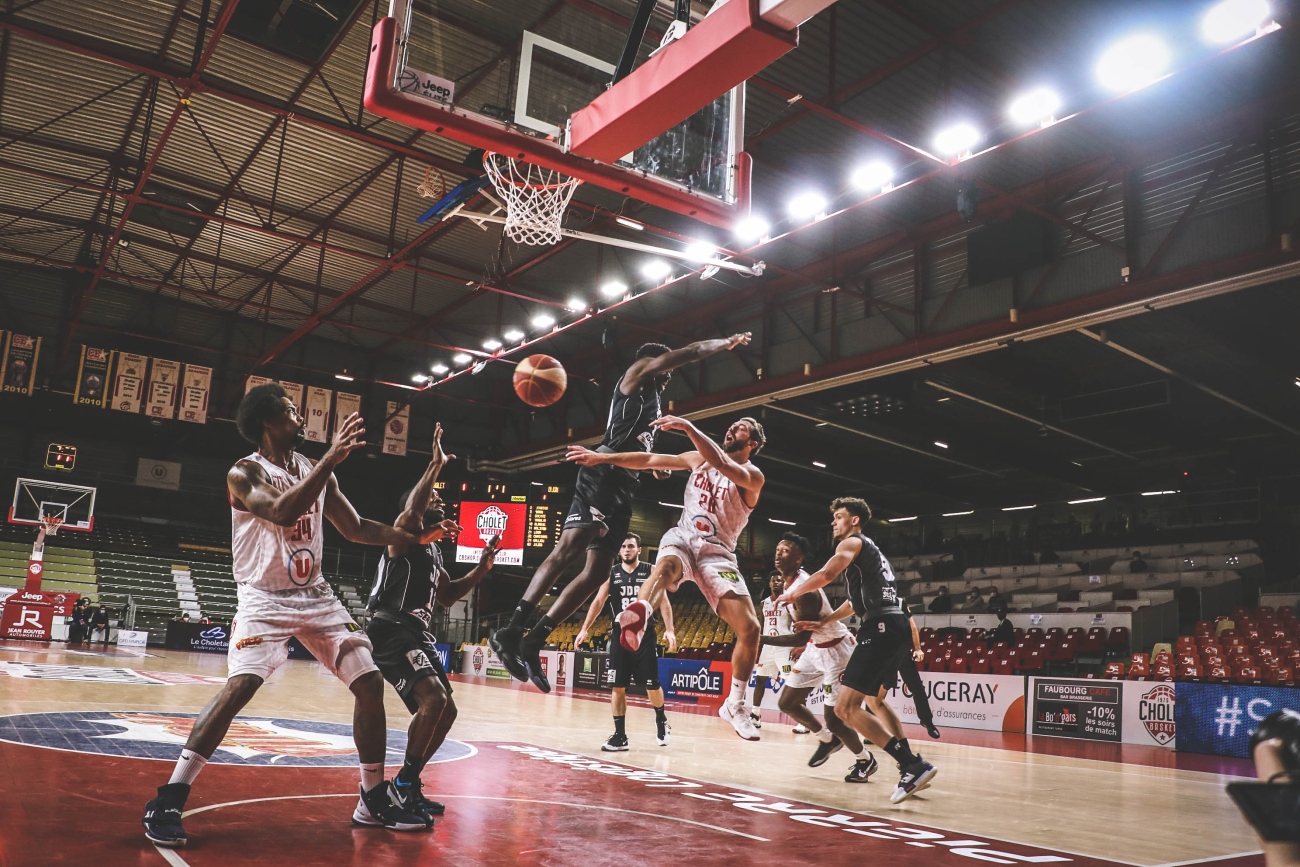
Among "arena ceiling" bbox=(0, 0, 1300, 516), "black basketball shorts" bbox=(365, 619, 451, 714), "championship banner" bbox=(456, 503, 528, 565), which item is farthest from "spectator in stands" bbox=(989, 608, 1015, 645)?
"black basketball shorts" bbox=(365, 619, 451, 714)

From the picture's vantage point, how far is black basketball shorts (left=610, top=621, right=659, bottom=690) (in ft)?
32.3

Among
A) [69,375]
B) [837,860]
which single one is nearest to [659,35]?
[837,860]

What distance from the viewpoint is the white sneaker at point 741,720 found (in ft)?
21.7

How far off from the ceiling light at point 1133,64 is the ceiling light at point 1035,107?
1.95 ft

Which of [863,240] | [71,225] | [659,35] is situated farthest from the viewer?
[71,225]

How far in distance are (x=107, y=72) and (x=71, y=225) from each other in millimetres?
7050

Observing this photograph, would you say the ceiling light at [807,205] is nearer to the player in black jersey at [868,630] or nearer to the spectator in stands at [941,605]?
the player in black jersey at [868,630]

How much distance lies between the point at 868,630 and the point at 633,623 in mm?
2126

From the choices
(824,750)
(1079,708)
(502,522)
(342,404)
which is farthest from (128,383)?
(1079,708)

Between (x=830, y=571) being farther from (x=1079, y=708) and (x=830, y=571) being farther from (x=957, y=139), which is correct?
(x=1079, y=708)

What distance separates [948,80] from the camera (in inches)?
525

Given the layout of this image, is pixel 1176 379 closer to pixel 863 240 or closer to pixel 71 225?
pixel 863 240

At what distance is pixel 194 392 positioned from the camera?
23906 millimetres

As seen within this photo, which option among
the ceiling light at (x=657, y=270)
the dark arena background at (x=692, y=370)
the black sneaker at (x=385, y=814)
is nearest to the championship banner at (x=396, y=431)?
the dark arena background at (x=692, y=370)
